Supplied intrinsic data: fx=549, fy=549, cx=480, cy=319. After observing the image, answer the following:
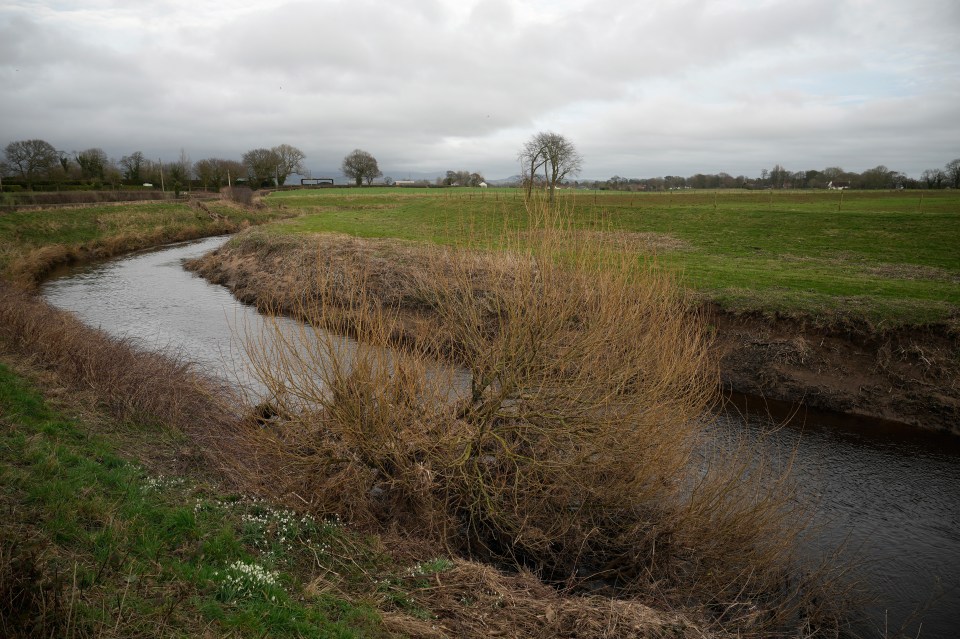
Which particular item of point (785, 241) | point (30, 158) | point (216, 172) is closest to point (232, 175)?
point (216, 172)

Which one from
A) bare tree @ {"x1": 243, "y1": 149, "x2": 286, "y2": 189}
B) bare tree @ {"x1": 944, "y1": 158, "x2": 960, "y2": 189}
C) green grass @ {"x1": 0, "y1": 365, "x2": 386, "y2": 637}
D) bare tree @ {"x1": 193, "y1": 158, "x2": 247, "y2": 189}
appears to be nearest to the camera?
green grass @ {"x1": 0, "y1": 365, "x2": 386, "y2": 637}

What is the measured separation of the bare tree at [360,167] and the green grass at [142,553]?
102 meters

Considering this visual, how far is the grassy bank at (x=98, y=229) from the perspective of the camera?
3029cm

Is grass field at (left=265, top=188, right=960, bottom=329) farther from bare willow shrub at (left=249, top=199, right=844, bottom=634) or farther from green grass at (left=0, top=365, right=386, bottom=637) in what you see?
green grass at (left=0, top=365, right=386, bottom=637)

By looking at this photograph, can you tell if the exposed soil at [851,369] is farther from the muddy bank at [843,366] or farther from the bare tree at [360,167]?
the bare tree at [360,167]

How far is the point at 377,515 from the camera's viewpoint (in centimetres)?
870

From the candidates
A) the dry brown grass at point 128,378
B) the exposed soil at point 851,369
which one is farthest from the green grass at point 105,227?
the exposed soil at point 851,369

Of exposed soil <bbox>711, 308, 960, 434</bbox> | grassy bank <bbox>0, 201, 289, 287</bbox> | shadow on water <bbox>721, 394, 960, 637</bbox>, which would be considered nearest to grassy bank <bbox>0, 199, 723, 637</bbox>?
shadow on water <bbox>721, 394, 960, 637</bbox>

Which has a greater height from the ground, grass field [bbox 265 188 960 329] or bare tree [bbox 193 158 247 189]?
bare tree [bbox 193 158 247 189]

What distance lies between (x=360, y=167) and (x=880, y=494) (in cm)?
10488

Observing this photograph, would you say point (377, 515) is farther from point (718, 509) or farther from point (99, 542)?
point (718, 509)

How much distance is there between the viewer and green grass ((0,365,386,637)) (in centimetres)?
454

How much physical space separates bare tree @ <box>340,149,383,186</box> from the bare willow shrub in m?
103

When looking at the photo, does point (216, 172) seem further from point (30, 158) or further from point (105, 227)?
point (105, 227)
